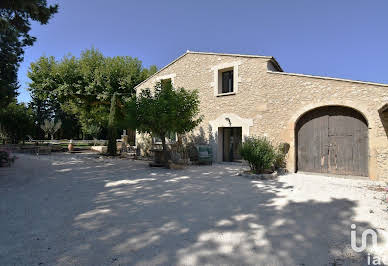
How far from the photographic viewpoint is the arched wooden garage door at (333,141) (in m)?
Result: 6.84

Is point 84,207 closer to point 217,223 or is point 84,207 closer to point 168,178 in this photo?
point 217,223

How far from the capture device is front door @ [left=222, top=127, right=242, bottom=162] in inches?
409

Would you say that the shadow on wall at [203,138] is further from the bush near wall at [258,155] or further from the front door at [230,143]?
the bush near wall at [258,155]

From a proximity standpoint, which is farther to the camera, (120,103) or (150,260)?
(120,103)

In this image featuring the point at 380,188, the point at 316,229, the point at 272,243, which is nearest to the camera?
the point at 272,243

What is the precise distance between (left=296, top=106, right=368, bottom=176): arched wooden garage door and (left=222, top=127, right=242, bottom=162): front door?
3.07m

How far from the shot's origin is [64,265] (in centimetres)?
206

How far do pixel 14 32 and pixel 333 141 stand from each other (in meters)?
10.7

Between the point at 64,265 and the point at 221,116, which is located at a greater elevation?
the point at 221,116

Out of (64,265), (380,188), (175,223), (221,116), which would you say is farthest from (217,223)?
(221,116)

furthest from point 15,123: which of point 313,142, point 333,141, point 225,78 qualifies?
point 333,141

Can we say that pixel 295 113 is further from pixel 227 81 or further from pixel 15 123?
pixel 15 123

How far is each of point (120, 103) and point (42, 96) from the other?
608 cm

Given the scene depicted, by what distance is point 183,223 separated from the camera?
10.2 ft
